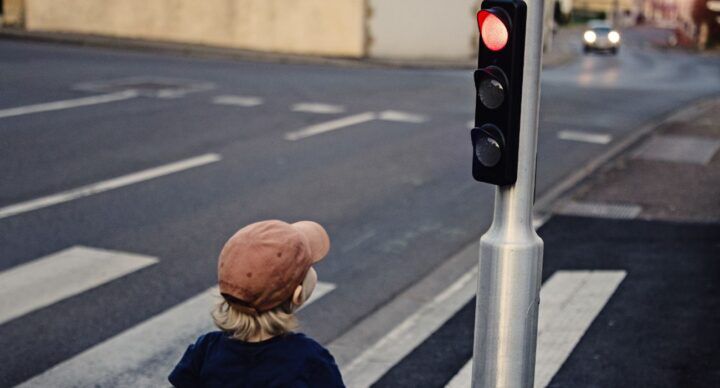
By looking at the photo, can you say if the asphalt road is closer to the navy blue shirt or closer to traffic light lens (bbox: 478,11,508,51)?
traffic light lens (bbox: 478,11,508,51)

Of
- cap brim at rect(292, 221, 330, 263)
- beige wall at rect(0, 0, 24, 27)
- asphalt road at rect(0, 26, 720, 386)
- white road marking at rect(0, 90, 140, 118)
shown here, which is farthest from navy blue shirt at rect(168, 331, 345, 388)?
beige wall at rect(0, 0, 24, 27)

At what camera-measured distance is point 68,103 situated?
55.3 ft

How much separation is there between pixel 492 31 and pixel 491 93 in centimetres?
29

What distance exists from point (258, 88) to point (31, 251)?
11.9m

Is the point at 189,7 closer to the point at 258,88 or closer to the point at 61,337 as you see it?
the point at 258,88

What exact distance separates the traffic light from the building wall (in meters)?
28.3

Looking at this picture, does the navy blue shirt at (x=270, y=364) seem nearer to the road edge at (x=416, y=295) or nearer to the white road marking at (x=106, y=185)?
the road edge at (x=416, y=295)

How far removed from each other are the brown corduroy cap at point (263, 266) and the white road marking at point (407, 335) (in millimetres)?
3534

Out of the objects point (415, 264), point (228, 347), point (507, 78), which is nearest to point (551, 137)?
point (415, 264)

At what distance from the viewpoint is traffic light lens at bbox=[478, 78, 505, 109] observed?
4.70 m

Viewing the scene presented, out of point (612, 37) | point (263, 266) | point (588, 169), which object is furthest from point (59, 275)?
point (612, 37)

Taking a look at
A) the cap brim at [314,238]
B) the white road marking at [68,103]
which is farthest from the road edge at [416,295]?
the white road marking at [68,103]

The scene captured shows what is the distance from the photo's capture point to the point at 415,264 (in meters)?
9.21

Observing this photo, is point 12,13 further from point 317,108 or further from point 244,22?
point 317,108
